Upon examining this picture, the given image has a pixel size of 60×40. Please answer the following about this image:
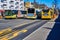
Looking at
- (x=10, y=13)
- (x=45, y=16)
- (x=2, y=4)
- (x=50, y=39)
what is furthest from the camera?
(x=2, y=4)

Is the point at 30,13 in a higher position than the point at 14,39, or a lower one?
lower

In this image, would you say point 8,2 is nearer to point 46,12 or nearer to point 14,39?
point 46,12

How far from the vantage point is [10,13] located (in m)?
53.7

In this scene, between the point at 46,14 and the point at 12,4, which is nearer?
the point at 46,14

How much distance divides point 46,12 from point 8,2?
66918 millimetres

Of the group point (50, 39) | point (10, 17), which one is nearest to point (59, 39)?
point (50, 39)

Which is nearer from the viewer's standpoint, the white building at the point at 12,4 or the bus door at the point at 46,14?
the bus door at the point at 46,14

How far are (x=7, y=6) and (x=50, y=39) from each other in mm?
99672

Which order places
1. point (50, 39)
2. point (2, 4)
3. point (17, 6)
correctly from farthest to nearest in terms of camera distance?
1. point (17, 6)
2. point (2, 4)
3. point (50, 39)

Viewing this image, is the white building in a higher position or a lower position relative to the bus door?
lower

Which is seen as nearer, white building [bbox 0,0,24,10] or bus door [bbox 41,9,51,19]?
bus door [bbox 41,9,51,19]

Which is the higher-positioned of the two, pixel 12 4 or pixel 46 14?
pixel 46 14

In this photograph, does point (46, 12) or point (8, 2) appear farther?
point (8, 2)

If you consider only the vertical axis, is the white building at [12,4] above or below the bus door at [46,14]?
below
